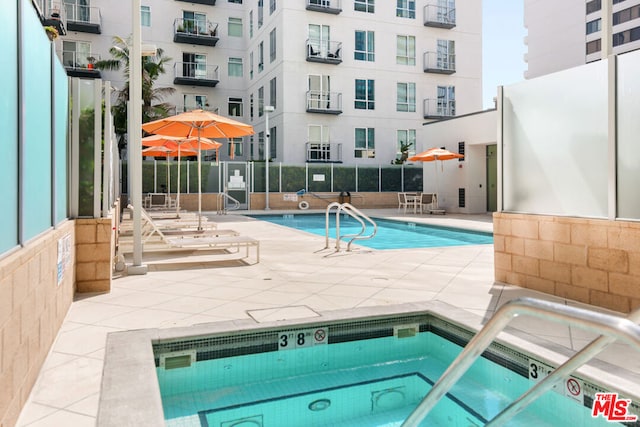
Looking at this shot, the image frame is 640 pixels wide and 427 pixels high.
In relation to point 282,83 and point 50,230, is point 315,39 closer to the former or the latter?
point 282,83

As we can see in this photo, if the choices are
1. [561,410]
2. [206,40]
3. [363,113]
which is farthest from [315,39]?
[561,410]

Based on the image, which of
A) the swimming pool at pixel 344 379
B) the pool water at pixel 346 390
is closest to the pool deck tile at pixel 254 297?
the swimming pool at pixel 344 379

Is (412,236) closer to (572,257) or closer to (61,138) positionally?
(572,257)

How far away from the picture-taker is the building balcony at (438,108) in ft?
86.0

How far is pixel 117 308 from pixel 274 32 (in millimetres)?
21953

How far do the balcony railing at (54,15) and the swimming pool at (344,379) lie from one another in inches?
925

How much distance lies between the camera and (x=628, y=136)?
419cm

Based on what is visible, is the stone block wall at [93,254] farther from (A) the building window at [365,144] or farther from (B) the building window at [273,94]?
(A) the building window at [365,144]

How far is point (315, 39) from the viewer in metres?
23.9

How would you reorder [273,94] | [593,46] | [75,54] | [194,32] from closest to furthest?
[75,54], [273,94], [194,32], [593,46]

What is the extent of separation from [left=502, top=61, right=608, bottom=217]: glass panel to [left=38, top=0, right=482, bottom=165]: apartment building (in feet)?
60.8

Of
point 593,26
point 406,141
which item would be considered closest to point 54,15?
point 406,141

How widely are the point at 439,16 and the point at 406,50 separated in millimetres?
2867

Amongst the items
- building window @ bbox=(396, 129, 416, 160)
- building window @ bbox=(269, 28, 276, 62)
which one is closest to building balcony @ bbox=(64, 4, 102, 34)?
building window @ bbox=(269, 28, 276, 62)
